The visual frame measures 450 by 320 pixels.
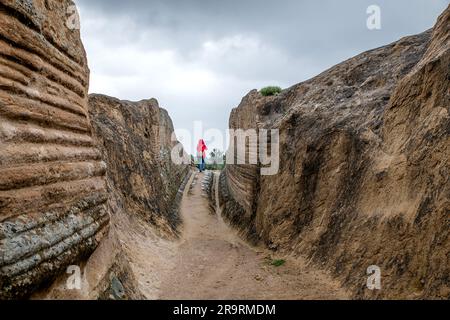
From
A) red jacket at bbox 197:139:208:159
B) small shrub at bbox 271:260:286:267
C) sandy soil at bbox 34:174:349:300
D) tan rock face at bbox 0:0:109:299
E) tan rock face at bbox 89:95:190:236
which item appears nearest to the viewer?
tan rock face at bbox 0:0:109:299

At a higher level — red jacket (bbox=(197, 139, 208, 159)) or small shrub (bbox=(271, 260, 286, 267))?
red jacket (bbox=(197, 139, 208, 159))

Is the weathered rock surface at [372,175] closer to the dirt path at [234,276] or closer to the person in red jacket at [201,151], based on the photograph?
the dirt path at [234,276]

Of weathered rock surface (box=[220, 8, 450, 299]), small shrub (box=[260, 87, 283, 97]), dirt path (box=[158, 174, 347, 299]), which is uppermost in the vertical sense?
small shrub (box=[260, 87, 283, 97])

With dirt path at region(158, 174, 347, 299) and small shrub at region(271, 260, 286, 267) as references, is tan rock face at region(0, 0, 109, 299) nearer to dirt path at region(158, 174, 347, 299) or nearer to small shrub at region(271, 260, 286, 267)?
dirt path at region(158, 174, 347, 299)

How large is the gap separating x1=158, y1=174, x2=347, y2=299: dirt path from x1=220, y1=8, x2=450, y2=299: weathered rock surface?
44 cm

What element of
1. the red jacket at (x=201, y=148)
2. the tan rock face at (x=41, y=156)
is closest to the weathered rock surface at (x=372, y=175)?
the tan rock face at (x=41, y=156)

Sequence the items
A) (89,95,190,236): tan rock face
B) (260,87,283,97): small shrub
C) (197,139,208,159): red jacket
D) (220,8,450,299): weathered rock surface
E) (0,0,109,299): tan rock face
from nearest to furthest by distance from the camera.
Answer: (0,0,109,299): tan rock face, (220,8,450,299): weathered rock surface, (89,95,190,236): tan rock face, (260,87,283,97): small shrub, (197,139,208,159): red jacket

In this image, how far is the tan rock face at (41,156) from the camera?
3277 millimetres

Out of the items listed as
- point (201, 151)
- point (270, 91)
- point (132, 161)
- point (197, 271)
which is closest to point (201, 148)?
point (201, 151)

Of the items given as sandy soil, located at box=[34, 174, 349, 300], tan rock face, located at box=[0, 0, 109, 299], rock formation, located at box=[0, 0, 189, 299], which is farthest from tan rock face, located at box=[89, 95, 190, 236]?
tan rock face, located at box=[0, 0, 109, 299]

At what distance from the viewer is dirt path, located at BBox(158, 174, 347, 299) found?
605 cm
